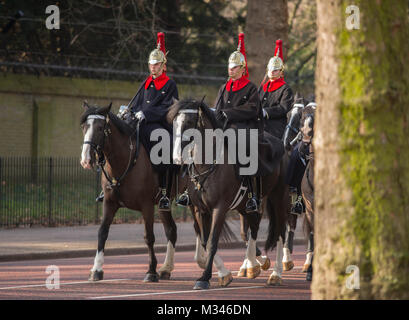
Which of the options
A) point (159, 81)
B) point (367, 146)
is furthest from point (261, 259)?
point (367, 146)

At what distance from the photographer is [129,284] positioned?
12.2 m

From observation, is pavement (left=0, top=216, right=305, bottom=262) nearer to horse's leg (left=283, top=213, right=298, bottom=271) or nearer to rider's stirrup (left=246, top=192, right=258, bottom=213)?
horse's leg (left=283, top=213, right=298, bottom=271)

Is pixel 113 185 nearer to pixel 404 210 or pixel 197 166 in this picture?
pixel 197 166

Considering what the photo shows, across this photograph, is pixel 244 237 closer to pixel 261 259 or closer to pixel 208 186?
pixel 261 259

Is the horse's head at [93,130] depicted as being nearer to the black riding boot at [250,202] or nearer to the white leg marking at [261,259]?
the black riding boot at [250,202]

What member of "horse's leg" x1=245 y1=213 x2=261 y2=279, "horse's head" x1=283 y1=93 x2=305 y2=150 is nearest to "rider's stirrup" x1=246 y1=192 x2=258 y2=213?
"horse's leg" x1=245 y1=213 x2=261 y2=279

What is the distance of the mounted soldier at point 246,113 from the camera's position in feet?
40.4

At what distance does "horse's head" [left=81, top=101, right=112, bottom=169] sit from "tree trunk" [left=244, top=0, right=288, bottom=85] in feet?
35.0

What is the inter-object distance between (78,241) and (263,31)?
775cm

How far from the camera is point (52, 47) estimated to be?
1149 inches

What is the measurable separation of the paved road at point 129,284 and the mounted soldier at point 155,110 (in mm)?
1402

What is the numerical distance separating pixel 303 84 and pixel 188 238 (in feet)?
47.8

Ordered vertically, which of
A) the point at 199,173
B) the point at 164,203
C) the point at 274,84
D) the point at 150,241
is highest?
the point at 274,84
